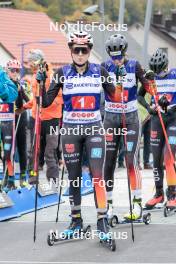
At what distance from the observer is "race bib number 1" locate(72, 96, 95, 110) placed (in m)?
8.04

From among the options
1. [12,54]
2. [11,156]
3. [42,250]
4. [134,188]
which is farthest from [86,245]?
[12,54]

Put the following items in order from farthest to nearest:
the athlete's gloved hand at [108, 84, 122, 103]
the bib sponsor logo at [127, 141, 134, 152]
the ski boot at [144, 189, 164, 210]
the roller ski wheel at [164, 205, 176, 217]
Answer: the ski boot at [144, 189, 164, 210], the roller ski wheel at [164, 205, 176, 217], the bib sponsor logo at [127, 141, 134, 152], the athlete's gloved hand at [108, 84, 122, 103]

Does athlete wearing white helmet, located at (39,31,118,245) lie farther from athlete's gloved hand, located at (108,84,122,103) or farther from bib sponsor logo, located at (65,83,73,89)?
athlete's gloved hand, located at (108,84,122,103)

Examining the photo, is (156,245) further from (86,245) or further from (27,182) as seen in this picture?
(27,182)

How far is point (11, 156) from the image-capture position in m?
12.3

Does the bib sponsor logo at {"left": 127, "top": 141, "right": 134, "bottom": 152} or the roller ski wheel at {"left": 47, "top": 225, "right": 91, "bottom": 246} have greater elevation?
the bib sponsor logo at {"left": 127, "top": 141, "right": 134, "bottom": 152}

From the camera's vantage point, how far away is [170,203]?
9914mm

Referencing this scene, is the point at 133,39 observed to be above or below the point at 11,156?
below

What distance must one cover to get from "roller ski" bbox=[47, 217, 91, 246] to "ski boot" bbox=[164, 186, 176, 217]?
1.66m

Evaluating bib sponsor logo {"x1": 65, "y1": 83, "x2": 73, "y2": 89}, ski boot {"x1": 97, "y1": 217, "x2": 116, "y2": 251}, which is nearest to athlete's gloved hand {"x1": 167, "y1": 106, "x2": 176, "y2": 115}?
bib sponsor logo {"x1": 65, "y1": 83, "x2": 73, "y2": 89}

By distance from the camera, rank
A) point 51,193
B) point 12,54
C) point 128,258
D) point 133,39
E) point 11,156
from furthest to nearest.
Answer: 1. point 133,39
2. point 12,54
3. point 11,156
4. point 51,193
5. point 128,258

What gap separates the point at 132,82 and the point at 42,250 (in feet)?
8.24

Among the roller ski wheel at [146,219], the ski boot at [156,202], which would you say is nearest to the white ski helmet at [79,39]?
the roller ski wheel at [146,219]

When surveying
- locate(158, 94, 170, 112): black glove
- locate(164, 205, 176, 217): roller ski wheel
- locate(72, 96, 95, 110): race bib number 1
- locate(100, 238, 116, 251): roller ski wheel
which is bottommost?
locate(164, 205, 176, 217): roller ski wheel
